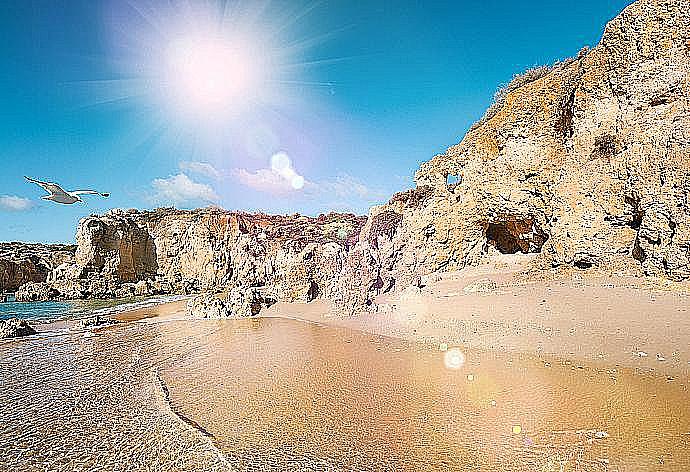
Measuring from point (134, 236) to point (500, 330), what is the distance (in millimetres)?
38162

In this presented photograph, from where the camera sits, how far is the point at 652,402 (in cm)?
388

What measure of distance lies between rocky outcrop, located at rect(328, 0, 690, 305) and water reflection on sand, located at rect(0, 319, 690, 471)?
4.10 meters

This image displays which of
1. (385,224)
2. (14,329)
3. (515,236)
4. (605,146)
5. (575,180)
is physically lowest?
(14,329)

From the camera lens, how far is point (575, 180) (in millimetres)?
9109

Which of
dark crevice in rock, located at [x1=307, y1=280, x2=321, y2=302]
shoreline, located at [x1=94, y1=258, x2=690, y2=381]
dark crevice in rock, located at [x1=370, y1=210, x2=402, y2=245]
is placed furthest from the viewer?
dark crevice in rock, located at [x1=307, y1=280, x2=321, y2=302]

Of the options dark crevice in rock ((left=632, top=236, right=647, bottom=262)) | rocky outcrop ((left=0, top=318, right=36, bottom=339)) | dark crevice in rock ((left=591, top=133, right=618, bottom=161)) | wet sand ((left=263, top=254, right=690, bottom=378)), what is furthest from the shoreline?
rocky outcrop ((left=0, top=318, right=36, bottom=339))

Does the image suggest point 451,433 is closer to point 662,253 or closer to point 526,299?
point 526,299

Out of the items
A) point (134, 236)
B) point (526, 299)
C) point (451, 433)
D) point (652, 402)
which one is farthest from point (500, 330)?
point (134, 236)

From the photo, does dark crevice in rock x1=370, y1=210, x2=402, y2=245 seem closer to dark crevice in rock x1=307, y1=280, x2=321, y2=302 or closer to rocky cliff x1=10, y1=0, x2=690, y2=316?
rocky cliff x1=10, y1=0, x2=690, y2=316

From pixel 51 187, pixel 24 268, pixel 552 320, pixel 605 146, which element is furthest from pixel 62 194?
pixel 24 268

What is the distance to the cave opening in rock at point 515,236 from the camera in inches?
416

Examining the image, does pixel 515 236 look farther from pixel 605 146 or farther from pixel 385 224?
pixel 385 224

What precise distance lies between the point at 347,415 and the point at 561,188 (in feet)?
25.9

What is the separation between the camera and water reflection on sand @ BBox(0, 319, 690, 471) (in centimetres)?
328
